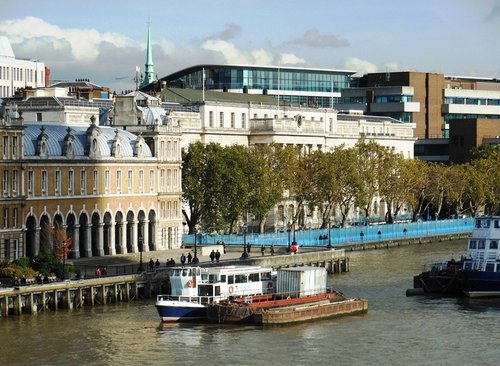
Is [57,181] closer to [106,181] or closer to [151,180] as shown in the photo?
[106,181]

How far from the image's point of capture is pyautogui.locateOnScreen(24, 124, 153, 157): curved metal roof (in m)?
117

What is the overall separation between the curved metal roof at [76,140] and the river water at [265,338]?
2169cm

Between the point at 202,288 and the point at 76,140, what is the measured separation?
33.4 metres

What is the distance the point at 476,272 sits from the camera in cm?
10550

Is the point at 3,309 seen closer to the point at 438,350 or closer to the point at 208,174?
the point at 438,350

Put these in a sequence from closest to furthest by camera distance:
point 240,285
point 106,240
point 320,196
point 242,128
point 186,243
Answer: point 240,285
point 106,240
point 186,243
point 320,196
point 242,128

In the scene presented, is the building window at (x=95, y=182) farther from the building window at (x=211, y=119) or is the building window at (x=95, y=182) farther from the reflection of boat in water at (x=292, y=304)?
the building window at (x=211, y=119)

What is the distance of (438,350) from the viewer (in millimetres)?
81312

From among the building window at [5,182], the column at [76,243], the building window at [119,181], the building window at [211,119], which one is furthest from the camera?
the building window at [211,119]

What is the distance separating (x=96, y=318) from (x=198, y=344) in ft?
38.4

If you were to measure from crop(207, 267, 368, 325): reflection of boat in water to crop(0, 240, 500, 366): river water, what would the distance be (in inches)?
38.1

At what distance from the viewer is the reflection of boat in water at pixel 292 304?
9056 centimetres

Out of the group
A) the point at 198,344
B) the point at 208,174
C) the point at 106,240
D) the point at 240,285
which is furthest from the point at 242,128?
the point at 198,344

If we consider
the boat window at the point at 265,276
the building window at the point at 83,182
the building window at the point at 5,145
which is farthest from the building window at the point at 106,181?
the boat window at the point at 265,276
